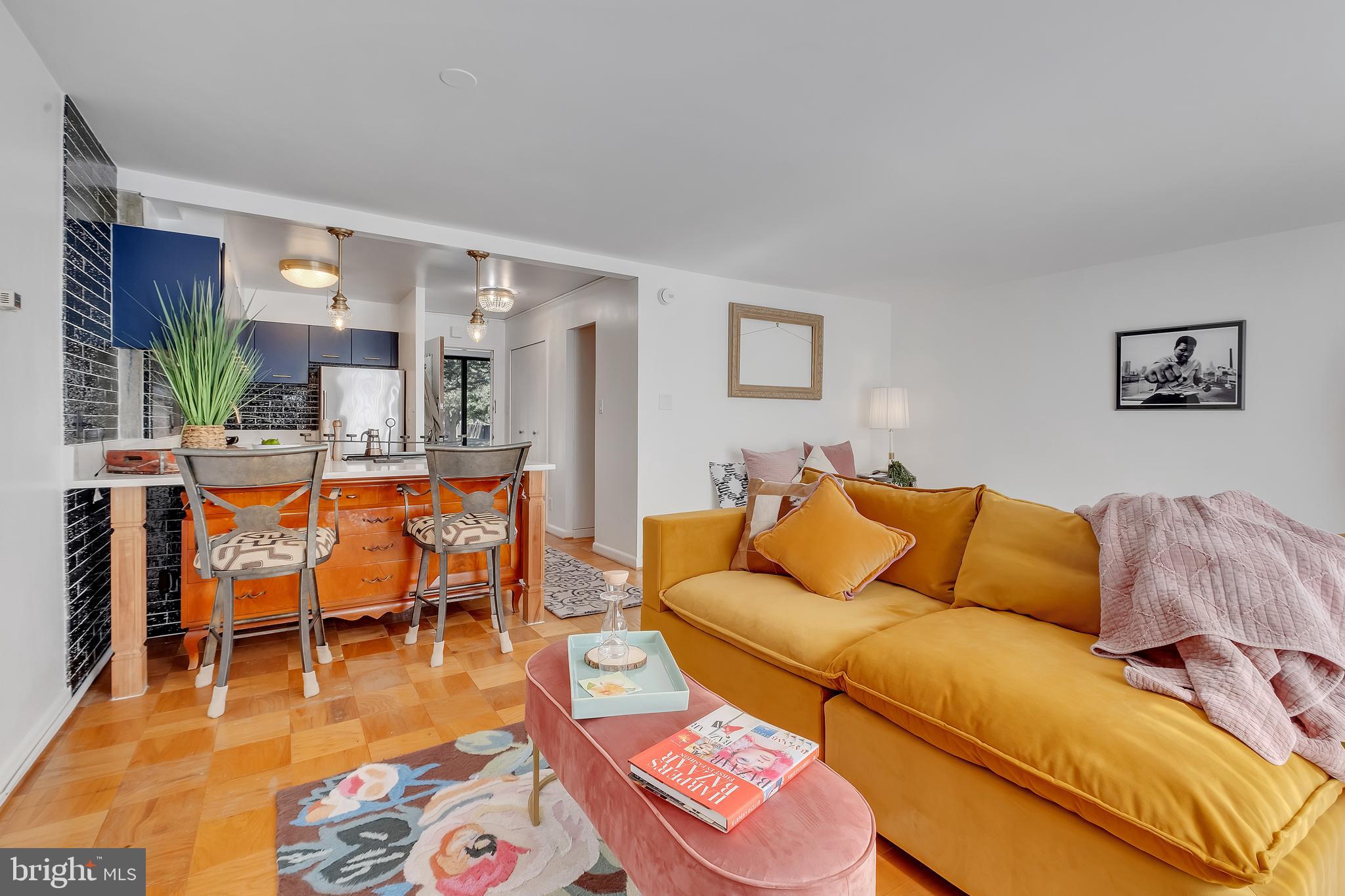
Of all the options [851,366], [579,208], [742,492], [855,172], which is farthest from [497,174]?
[851,366]

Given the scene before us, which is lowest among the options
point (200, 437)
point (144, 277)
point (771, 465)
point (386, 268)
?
point (771, 465)

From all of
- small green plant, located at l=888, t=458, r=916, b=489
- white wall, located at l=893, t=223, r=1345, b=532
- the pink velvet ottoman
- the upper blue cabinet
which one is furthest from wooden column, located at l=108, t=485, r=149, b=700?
white wall, located at l=893, t=223, r=1345, b=532

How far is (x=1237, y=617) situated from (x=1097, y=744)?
19.4 inches

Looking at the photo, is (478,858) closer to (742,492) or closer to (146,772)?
(146,772)

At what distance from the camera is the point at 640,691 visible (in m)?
1.35

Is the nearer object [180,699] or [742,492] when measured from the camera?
[180,699]

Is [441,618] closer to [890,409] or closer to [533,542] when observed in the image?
[533,542]

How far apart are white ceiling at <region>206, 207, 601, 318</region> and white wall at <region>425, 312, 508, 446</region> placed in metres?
0.60

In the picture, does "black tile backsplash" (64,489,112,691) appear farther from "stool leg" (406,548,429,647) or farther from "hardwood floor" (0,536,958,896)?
"stool leg" (406,548,429,647)

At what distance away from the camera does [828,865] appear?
883 mm

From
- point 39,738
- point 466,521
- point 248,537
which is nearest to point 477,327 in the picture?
point 466,521

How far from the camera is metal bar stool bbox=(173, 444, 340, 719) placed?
7.39 feet

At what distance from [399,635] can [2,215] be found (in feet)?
7.34

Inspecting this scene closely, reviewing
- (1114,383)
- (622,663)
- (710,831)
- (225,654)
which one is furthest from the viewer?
(1114,383)
